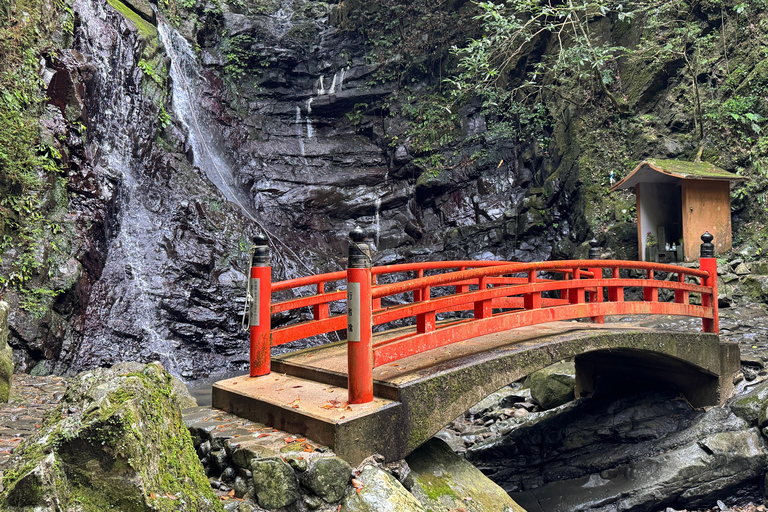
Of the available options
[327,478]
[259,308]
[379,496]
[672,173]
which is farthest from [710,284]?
[327,478]

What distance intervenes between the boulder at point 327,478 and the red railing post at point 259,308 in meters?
1.75

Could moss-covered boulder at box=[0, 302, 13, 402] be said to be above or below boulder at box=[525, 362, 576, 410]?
above

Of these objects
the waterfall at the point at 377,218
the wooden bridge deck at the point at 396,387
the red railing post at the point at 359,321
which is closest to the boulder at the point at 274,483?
the wooden bridge deck at the point at 396,387

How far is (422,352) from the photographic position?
4.68 m

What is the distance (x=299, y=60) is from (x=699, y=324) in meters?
16.2

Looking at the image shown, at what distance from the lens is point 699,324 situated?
8562 mm

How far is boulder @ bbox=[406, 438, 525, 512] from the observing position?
3.78m

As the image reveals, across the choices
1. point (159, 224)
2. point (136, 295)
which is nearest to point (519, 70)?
point (159, 224)

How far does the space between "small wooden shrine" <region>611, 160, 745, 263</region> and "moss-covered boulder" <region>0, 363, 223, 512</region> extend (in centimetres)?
964

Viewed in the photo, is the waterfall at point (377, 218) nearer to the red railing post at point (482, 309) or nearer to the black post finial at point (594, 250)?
the black post finial at point (594, 250)

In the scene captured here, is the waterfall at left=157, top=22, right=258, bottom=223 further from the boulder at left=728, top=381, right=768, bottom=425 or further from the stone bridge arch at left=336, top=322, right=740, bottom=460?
the boulder at left=728, top=381, right=768, bottom=425

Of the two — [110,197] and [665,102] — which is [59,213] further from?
[665,102]

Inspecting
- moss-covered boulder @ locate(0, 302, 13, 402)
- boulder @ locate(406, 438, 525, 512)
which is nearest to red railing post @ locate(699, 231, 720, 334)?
boulder @ locate(406, 438, 525, 512)

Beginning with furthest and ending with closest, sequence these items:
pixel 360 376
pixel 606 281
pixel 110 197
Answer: pixel 110 197, pixel 606 281, pixel 360 376
